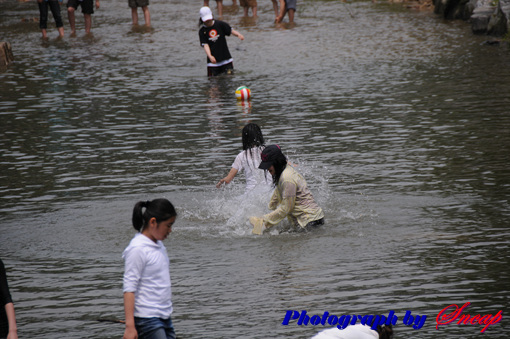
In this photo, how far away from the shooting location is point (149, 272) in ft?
17.3

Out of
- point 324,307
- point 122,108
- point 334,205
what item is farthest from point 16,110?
point 324,307

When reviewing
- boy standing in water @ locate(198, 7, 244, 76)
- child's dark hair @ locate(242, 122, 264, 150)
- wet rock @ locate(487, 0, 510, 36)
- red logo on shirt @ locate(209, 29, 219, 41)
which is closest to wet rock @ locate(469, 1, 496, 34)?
wet rock @ locate(487, 0, 510, 36)

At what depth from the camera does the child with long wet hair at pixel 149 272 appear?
5.20m

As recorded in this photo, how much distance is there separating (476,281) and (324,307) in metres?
1.55

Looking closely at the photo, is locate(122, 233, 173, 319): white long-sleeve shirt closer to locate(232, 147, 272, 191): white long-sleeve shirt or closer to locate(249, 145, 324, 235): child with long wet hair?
locate(249, 145, 324, 235): child with long wet hair

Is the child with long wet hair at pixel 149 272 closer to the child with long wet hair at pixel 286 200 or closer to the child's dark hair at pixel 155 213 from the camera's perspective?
the child's dark hair at pixel 155 213

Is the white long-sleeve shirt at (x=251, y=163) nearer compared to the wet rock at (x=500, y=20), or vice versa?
the white long-sleeve shirt at (x=251, y=163)

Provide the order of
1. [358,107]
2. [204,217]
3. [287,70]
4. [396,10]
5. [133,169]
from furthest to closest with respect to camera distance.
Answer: [396,10]
[287,70]
[358,107]
[133,169]
[204,217]

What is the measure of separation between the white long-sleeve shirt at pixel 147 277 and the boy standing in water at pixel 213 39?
14.4 metres

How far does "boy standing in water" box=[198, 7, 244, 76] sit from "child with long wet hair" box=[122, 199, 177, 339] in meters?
14.4

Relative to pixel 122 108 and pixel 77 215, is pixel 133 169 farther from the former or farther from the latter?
pixel 122 108

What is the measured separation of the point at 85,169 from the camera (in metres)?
12.5

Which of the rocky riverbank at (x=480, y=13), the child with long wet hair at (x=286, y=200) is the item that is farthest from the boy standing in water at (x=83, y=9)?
the child with long wet hair at (x=286, y=200)

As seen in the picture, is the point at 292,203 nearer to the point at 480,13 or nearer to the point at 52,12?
the point at 480,13
